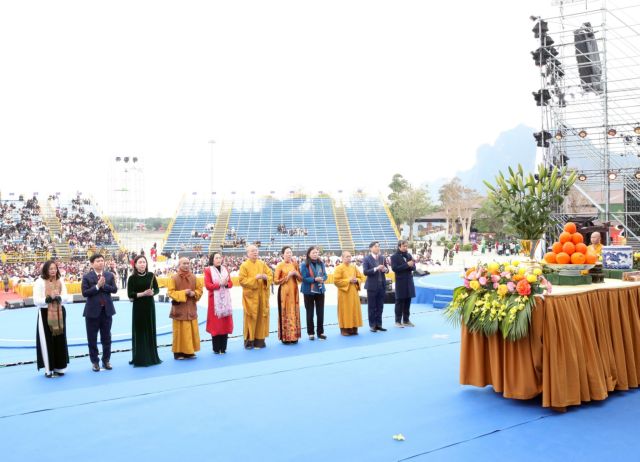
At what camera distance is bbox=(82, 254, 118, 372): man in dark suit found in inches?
229

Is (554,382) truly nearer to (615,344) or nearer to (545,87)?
(615,344)

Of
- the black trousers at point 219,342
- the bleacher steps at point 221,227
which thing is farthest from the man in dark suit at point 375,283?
the bleacher steps at point 221,227

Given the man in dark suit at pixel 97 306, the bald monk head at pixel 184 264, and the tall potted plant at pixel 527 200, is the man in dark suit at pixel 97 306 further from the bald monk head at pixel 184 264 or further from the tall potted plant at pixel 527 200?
the tall potted plant at pixel 527 200

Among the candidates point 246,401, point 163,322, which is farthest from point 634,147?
point 246,401

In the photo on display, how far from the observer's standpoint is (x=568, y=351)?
341 cm

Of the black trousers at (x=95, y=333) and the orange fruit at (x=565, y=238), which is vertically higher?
the orange fruit at (x=565, y=238)

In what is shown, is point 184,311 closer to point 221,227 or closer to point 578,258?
point 578,258

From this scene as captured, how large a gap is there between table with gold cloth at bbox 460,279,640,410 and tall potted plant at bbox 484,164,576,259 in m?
0.65

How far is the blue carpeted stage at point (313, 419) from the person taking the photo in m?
2.91

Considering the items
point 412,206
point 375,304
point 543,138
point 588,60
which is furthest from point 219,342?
point 412,206

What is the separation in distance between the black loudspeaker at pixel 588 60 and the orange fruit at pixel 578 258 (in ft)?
36.9

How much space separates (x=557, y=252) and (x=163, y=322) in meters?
7.60

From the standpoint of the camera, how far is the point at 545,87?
14.5m

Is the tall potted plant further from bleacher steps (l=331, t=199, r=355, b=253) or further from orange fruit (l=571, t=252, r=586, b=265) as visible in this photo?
bleacher steps (l=331, t=199, r=355, b=253)
